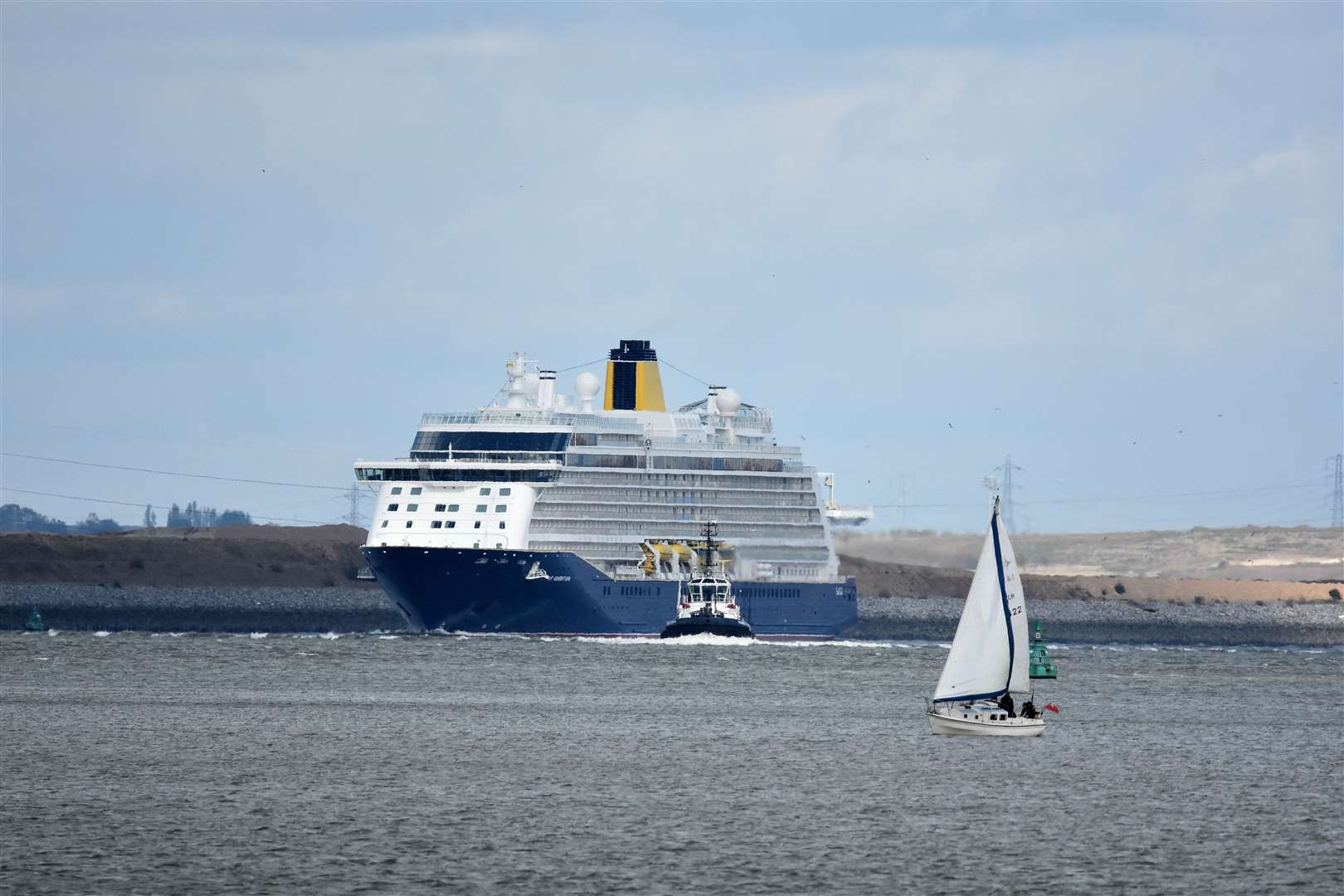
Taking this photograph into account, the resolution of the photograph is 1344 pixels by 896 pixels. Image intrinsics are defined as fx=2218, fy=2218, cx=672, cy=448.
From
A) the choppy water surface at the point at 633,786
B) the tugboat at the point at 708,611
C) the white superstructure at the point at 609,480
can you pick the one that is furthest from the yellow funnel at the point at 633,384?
the choppy water surface at the point at 633,786

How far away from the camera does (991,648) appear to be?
5316 cm

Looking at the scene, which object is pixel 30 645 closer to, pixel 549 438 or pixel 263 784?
pixel 549 438

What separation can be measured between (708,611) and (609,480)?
8.92m

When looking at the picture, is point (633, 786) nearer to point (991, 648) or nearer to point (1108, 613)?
point (991, 648)

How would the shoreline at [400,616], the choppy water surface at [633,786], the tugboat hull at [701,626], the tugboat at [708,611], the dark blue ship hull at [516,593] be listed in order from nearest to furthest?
the choppy water surface at [633,786] < the dark blue ship hull at [516,593] < the tugboat hull at [701,626] < the tugboat at [708,611] < the shoreline at [400,616]

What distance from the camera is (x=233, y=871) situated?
33.7 m

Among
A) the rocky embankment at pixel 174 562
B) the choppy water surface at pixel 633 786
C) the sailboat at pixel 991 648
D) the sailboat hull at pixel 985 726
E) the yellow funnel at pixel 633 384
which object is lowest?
the choppy water surface at pixel 633 786

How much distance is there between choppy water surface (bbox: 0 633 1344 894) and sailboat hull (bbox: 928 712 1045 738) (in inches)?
16.3

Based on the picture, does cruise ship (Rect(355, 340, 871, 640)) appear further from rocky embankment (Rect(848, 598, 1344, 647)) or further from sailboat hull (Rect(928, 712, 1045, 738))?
sailboat hull (Rect(928, 712, 1045, 738))

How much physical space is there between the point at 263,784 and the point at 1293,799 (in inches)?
809

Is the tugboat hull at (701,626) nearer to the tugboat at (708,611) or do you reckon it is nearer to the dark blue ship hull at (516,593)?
the tugboat at (708,611)

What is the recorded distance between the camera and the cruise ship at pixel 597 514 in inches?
3844

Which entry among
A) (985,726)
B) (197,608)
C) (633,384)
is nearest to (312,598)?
Result: (197,608)

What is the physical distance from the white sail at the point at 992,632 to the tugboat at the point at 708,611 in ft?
150
